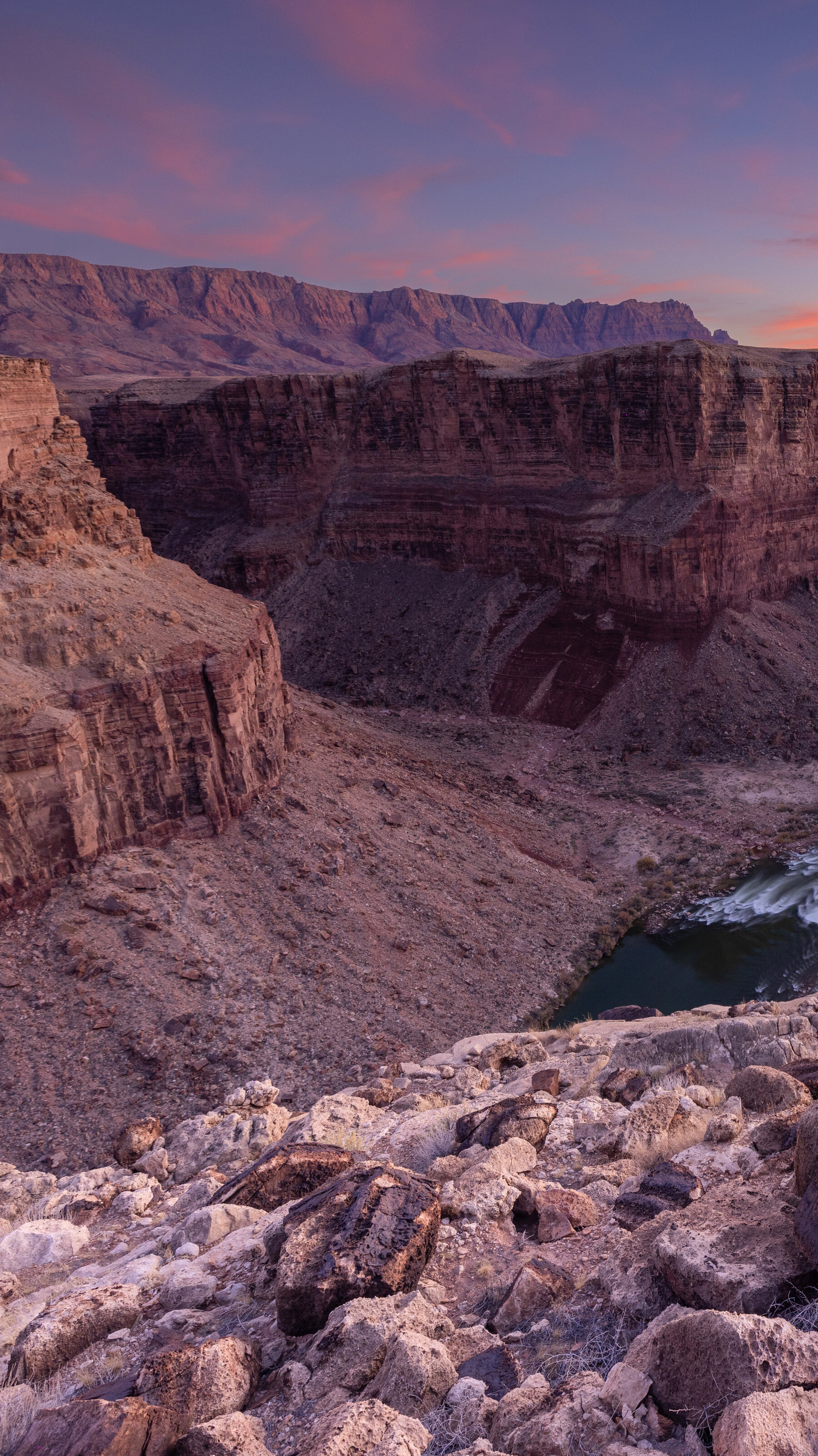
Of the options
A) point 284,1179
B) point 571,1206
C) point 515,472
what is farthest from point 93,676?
point 515,472

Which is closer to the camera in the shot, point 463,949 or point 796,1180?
point 796,1180

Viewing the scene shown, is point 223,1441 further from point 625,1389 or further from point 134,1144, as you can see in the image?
point 134,1144

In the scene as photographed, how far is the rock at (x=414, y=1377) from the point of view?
5.01 m

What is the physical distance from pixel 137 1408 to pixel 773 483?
46970 mm

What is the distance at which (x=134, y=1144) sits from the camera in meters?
12.0

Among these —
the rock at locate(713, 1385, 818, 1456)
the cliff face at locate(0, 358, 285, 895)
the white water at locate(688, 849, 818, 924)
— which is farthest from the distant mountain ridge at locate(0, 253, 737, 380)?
the rock at locate(713, 1385, 818, 1456)

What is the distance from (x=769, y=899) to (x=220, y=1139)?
888 inches

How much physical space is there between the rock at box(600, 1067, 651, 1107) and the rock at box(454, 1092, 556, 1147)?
863 mm

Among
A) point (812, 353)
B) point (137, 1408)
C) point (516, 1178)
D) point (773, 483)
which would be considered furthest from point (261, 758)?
point (812, 353)

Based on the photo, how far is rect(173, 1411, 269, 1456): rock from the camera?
476 centimetres

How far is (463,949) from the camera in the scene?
75.7 ft

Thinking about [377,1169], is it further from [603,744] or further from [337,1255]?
[603,744]

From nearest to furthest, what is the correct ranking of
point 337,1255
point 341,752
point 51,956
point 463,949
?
point 337,1255
point 51,956
point 463,949
point 341,752

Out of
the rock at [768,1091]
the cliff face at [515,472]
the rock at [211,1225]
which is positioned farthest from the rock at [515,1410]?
the cliff face at [515,472]
